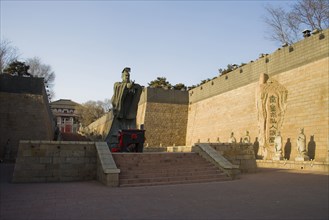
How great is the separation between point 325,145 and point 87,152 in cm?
1095

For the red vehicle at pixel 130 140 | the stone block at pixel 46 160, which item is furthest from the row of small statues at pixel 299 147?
the stone block at pixel 46 160

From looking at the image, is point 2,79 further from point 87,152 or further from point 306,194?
point 306,194

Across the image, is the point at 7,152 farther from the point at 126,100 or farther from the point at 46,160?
the point at 46,160

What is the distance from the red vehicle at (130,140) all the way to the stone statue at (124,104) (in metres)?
1.49

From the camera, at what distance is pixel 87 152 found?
10203 mm

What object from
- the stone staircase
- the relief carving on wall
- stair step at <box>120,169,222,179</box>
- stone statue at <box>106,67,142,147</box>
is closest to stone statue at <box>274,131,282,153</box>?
the relief carving on wall

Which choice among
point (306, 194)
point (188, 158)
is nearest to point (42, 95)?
point (188, 158)

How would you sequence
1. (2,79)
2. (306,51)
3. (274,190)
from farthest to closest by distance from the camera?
(2,79) < (306,51) < (274,190)

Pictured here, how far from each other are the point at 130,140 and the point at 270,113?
989 centimetres

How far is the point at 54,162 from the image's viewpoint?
9.75m

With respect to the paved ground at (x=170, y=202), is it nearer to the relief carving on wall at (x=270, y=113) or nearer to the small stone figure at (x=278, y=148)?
the small stone figure at (x=278, y=148)

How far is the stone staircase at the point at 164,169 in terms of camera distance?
884 centimetres

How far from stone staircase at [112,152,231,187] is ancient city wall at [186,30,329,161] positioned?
6626 millimetres

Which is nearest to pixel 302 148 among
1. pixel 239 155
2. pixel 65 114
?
pixel 239 155
